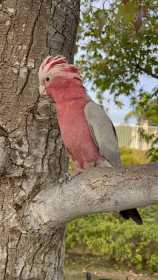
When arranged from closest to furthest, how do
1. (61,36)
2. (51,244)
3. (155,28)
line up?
1. (51,244)
2. (61,36)
3. (155,28)

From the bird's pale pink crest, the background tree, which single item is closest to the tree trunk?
the background tree

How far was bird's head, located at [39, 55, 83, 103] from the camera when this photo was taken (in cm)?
148

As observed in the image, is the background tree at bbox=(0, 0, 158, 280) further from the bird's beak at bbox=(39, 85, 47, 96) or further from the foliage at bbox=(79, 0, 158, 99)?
the foliage at bbox=(79, 0, 158, 99)

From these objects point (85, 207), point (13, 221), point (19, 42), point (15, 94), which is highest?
point (19, 42)

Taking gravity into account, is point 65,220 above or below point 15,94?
below

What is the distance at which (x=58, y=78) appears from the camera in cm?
151

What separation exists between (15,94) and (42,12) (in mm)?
284

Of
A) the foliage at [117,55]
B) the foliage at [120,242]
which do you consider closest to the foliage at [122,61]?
the foliage at [117,55]

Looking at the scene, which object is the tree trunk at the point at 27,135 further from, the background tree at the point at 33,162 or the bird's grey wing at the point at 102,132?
the bird's grey wing at the point at 102,132

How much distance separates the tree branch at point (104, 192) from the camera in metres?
1.30

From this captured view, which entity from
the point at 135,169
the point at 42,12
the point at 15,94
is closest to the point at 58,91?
the point at 15,94

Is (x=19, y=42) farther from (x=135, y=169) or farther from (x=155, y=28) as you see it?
(x=155, y=28)

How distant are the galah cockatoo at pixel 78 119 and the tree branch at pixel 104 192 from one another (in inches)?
9.6

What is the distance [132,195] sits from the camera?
130 centimetres
